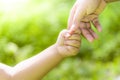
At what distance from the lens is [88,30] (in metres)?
2.77

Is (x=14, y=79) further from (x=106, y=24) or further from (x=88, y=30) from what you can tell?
(x=106, y=24)

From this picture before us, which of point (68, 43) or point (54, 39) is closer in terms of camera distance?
point (68, 43)

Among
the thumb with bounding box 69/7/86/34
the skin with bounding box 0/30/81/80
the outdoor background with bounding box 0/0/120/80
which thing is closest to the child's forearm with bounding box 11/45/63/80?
the skin with bounding box 0/30/81/80

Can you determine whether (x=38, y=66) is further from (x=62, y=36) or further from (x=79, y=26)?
(x=79, y=26)

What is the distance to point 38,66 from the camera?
2.90 meters

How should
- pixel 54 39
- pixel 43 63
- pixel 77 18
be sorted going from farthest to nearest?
pixel 54 39 < pixel 43 63 < pixel 77 18

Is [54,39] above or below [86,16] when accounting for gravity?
above

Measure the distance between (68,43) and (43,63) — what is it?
0.63ft

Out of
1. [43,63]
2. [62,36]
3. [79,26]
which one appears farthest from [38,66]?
[79,26]

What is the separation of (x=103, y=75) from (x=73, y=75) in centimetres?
23

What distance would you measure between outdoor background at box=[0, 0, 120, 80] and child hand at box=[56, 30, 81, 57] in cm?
118

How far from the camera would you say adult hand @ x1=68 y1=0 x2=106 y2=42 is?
272 cm

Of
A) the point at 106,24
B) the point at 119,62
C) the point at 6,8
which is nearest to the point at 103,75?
the point at 119,62

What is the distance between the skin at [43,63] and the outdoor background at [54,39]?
3.59 feet
